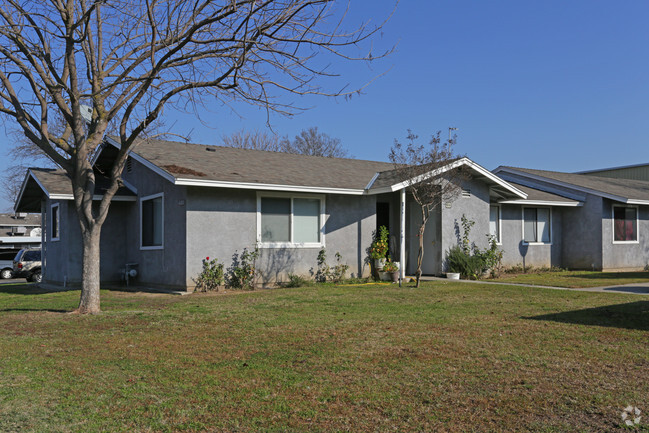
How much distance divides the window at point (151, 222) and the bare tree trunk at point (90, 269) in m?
5.40

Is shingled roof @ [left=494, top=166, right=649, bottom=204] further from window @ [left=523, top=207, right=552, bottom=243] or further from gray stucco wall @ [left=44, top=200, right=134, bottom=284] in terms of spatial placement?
gray stucco wall @ [left=44, top=200, right=134, bottom=284]

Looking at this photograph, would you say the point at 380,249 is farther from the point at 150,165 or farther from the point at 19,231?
the point at 19,231

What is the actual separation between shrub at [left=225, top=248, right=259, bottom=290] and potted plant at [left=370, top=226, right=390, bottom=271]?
381 cm

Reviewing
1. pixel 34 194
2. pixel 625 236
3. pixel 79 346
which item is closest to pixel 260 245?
pixel 79 346

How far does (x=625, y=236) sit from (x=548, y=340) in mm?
17438

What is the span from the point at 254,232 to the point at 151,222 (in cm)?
328

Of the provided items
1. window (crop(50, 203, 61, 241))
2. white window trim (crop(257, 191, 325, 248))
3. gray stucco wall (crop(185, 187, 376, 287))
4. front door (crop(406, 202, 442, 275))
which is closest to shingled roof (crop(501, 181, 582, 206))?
front door (crop(406, 202, 442, 275))

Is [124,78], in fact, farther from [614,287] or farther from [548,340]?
[614,287]

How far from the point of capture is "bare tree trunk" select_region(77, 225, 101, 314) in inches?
400

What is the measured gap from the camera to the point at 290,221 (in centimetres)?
1590

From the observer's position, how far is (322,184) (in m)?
16.1

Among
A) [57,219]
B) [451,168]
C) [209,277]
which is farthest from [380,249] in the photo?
[57,219]

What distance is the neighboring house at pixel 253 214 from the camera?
14.7 m

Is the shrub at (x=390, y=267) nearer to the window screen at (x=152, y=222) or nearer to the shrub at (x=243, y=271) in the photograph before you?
the shrub at (x=243, y=271)
